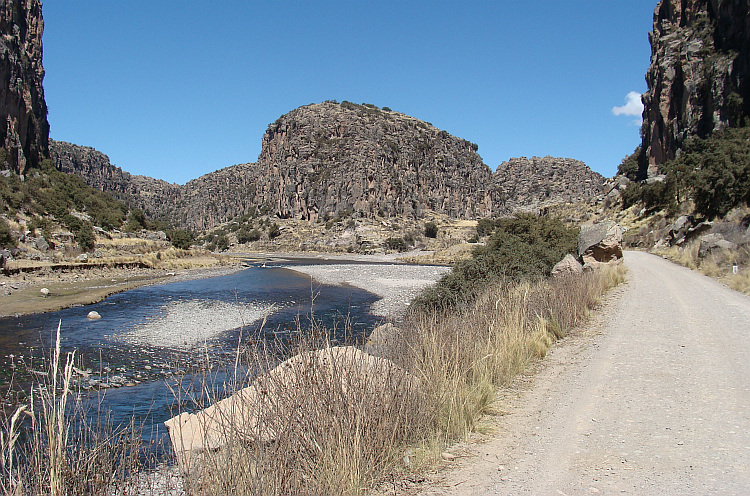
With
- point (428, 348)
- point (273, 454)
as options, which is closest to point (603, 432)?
point (428, 348)

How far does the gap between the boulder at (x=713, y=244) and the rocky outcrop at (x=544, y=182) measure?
141405mm

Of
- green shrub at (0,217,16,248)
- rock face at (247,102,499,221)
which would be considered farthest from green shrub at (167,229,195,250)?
rock face at (247,102,499,221)

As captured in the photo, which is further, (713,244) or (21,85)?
(21,85)

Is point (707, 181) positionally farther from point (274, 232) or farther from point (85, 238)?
point (274, 232)

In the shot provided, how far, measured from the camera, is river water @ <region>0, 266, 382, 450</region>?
9.10 m

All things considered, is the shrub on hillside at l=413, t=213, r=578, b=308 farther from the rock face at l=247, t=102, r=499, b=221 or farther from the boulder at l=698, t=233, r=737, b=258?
the rock face at l=247, t=102, r=499, b=221

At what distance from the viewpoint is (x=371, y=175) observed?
4796 inches

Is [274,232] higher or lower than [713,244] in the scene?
higher

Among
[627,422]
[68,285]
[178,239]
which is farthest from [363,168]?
[627,422]

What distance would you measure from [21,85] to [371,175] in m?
77.2

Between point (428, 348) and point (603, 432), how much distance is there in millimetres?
2053

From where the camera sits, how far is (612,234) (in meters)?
17.4

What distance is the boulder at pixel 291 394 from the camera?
12.1 ft

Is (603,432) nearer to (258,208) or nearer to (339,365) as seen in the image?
(339,365)
